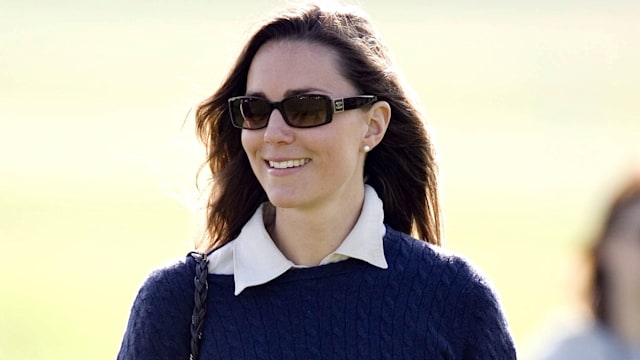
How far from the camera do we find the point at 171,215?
1978cm

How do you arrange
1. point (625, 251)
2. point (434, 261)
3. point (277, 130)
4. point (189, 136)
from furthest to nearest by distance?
1. point (189, 136)
2. point (434, 261)
3. point (277, 130)
4. point (625, 251)

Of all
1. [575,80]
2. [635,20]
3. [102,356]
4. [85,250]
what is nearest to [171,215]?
[85,250]

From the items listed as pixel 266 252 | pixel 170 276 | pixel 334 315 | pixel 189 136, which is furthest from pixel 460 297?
pixel 189 136

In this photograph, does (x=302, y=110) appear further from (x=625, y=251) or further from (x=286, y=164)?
(x=625, y=251)

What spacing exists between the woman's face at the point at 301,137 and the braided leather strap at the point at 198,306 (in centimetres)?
31

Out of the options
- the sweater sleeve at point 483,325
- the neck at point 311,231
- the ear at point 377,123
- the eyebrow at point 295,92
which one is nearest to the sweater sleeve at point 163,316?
the neck at point 311,231

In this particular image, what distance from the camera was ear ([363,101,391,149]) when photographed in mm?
5070

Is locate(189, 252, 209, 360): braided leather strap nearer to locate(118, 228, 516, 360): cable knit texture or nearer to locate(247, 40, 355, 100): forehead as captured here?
locate(118, 228, 516, 360): cable knit texture

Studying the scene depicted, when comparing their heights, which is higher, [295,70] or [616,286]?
[295,70]

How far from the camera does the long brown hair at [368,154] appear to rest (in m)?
4.99

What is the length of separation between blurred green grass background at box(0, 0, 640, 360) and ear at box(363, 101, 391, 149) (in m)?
0.41

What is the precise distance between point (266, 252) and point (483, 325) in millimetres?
667

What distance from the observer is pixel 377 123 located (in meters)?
5.10

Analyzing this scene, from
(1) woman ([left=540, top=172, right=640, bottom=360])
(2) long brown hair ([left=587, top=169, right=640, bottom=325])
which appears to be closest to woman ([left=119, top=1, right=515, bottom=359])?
(1) woman ([left=540, top=172, right=640, bottom=360])
